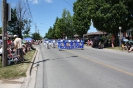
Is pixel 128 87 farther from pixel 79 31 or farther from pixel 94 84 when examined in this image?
pixel 79 31

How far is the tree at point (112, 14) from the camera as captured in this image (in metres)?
32.0

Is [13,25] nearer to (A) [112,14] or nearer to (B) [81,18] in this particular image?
(B) [81,18]

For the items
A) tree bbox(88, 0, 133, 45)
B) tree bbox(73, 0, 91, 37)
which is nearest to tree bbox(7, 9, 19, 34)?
tree bbox(73, 0, 91, 37)

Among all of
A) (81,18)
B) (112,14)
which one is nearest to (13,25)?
(81,18)

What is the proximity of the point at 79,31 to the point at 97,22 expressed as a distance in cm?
2445

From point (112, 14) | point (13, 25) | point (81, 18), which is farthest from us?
point (13, 25)

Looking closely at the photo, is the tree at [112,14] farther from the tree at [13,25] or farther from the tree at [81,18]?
the tree at [13,25]

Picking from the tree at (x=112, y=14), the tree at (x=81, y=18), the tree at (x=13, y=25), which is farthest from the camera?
the tree at (x=13, y=25)

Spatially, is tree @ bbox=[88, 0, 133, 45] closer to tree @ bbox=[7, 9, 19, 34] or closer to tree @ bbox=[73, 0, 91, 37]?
tree @ bbox=[73, 0, 91, 37]

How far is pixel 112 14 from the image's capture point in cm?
3206

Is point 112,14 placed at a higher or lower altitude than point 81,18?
lower

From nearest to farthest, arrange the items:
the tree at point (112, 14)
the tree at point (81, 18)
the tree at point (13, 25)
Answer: the tree at point (112, 14), the tree at point (81, 18), the tree at point (13, 25)

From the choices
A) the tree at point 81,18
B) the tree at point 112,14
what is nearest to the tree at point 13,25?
the tree at point 81,18

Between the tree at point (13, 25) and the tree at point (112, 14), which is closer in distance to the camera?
the tree at point (112, 14)
